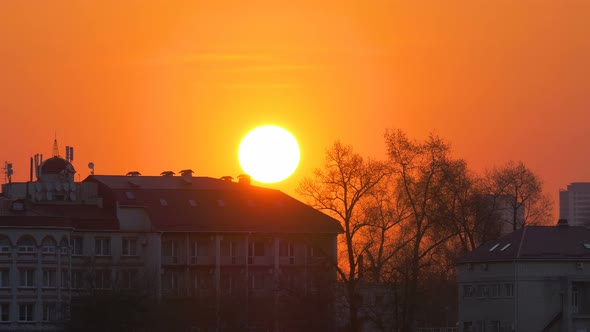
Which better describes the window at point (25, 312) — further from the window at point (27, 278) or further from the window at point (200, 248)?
the window at point (200, 248)

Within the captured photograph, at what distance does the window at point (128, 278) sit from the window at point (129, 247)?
5.23 feet

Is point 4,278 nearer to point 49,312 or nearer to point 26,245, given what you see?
point 26,245

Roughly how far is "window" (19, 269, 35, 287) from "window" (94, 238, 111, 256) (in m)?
7.98

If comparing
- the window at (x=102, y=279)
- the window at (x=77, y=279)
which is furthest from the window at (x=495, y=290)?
the window at (x=77, y=279)

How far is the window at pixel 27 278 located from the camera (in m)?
126

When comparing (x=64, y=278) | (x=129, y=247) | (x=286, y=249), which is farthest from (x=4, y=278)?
(x=286, y=249)

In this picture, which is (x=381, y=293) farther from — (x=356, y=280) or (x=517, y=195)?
(x=517, y=195)

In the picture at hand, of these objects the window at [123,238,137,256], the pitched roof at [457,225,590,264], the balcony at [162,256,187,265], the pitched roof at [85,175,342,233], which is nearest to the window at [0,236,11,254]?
the window at [123,238,137,256]

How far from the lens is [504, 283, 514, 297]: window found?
389 ft

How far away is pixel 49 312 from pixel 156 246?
11696 millimetres

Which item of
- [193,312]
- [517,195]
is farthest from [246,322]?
[517,195]

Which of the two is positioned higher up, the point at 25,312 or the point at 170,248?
the point at 170,248

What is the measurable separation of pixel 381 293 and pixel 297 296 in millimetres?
12485

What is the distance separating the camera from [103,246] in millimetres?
133000
